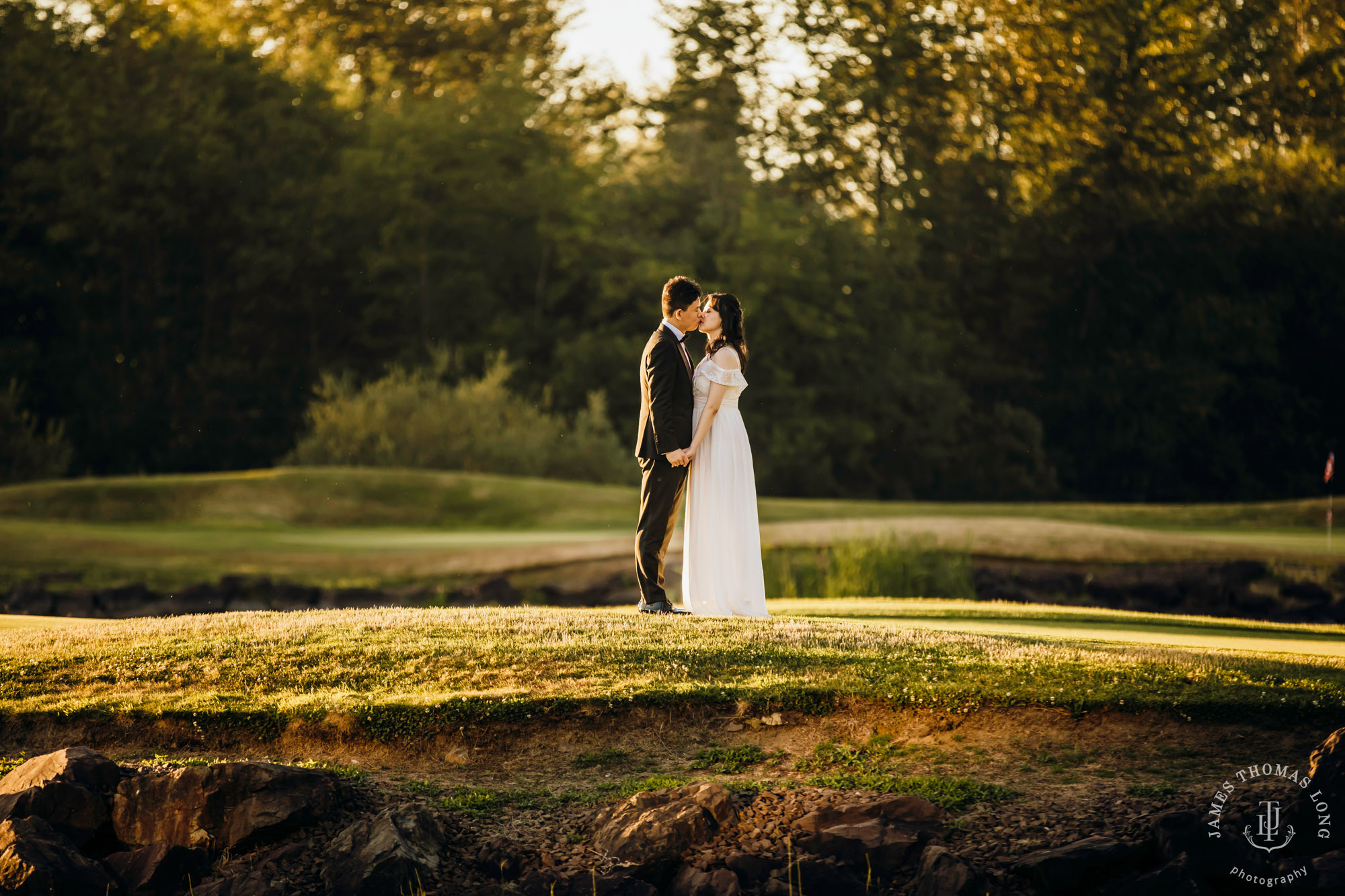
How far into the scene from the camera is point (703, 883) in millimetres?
4613

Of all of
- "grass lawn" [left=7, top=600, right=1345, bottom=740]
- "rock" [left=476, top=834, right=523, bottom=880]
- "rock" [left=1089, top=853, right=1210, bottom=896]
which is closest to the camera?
"rock" [left=1089, top=853, right=1210, bottom=896]

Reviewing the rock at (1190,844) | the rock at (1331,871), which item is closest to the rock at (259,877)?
the rock at (1190,844)

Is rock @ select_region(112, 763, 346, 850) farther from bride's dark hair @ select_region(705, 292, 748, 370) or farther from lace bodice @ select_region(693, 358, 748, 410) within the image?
bride's dark hair @ select_region(705, 292, 748, 370)

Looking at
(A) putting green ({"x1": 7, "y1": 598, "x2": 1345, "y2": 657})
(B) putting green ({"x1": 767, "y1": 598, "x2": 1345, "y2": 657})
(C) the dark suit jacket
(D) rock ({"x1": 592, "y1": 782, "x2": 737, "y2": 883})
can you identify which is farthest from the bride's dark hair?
(D) rock ({"x1": 592, "y1": 782, "x2": 737, "y2": 883})

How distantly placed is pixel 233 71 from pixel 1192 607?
29.1m

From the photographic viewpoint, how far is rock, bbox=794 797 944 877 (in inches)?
184

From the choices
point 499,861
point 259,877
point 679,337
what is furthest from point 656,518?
point 259,877

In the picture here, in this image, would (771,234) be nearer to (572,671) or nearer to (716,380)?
(716,380)

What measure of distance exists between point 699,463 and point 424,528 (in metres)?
11.0

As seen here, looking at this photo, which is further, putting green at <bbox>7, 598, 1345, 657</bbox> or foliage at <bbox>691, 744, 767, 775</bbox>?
putting green at <bbox>7, 598, 1345, 657</bbox>

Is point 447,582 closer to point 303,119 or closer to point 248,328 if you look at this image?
point 248,328

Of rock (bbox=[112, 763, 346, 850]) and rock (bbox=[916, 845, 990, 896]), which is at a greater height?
rock (bbox=[112, 763, 346, 850])

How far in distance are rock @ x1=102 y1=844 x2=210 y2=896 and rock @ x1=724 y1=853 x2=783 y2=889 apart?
204cm
